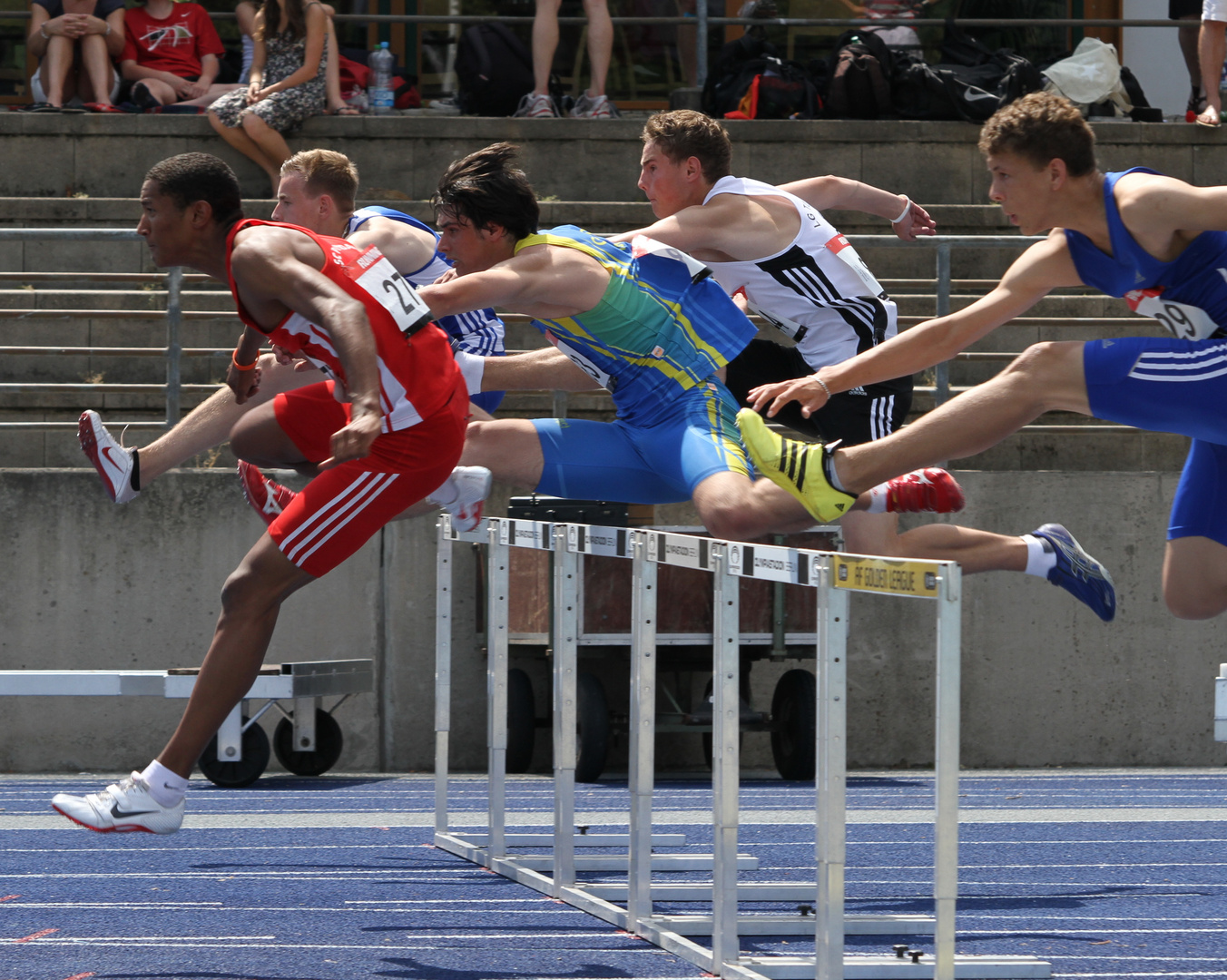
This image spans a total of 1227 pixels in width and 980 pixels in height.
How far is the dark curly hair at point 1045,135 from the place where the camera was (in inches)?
171

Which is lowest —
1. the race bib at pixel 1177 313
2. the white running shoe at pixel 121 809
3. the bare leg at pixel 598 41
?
the white running shoe at pixel 121 809

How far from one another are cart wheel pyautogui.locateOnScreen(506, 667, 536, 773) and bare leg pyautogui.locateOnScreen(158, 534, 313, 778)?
4208mm

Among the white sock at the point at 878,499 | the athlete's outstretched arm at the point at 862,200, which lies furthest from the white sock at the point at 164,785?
the athlete's outstretched arm at the point at 862,200

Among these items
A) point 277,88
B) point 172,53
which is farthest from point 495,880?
point 172,53

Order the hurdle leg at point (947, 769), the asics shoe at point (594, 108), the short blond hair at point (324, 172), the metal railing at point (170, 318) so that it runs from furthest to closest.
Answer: the asics shoe at point (594, 108) < the metal railing at point (170, 318) < the short blond hair at point (324, 172) < the hurdle leg at point (947, 769)

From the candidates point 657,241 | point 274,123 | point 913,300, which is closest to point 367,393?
point 657,241

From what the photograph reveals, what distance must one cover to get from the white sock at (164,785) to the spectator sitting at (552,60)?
25.3 ft

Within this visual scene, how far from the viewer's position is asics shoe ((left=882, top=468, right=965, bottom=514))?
5.05 meters

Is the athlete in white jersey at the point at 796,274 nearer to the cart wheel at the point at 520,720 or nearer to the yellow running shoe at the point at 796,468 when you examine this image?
the yellow running shoe at the point at 796,468

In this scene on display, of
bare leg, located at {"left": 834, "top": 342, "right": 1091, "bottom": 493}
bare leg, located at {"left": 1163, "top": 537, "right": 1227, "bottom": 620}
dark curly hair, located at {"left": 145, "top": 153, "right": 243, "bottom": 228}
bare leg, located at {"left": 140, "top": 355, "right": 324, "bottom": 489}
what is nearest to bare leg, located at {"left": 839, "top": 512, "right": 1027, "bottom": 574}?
bare leg, located at {"left": 1163, "top": 537, "right": 1227, "bottom": 620}

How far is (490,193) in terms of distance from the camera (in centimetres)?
508

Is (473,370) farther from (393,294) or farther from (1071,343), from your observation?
(1071,343)

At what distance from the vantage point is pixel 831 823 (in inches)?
139

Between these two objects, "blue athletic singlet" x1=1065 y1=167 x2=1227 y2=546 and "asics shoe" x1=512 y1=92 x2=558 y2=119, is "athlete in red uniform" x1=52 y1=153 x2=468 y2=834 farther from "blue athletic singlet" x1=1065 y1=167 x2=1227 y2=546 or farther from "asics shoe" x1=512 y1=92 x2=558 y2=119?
"asics shoe" x1=512 y1=92 x2=558 y2=119
